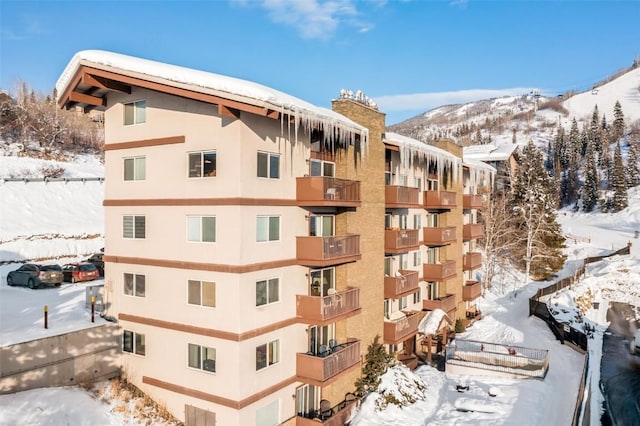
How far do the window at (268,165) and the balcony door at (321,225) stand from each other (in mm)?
2731

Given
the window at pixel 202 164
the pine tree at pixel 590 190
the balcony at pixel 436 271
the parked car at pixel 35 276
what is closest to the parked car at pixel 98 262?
the parked car at pixel 35 276

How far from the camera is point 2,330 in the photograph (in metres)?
16.1

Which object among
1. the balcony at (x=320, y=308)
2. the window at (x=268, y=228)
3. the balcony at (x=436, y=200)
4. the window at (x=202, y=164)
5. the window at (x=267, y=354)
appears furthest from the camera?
the balcony at (x=436, y=200)

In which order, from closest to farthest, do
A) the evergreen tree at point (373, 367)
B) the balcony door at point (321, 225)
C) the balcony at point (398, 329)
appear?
the balcony door at point (321, 225)
the evergreen tree at point (373, 367)
the balcony at point (398, 329)

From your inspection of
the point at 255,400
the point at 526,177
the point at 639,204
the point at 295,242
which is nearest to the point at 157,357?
the point at 255,400

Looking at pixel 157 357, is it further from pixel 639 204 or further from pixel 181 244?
pixel 639 204

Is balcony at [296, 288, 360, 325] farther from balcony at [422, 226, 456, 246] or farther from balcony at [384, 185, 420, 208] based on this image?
balcony at [422, 226, 456, 246]

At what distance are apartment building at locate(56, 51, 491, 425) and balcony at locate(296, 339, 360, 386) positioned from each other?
52mm

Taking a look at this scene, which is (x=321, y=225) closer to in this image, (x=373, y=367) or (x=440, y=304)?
(x=373, y=367)

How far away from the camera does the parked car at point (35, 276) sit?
25094mm

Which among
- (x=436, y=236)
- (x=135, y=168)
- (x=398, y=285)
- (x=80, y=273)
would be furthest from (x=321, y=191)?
(x=80, y=273)

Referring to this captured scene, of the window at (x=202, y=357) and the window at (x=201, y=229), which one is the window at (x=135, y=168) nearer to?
the window at (x=201, y=229)

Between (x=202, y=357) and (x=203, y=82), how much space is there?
937 cm

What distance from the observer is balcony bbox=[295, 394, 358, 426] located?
56.3ft
